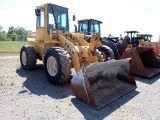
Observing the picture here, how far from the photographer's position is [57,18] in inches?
266

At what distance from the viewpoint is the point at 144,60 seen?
27.1 ft

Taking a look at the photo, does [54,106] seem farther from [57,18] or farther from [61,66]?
[57,18]

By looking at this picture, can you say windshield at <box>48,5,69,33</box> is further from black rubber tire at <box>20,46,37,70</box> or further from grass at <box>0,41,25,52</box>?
grass at <box>0,41,25,52</box>

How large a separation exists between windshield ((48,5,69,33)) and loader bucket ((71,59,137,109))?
8.64 ft

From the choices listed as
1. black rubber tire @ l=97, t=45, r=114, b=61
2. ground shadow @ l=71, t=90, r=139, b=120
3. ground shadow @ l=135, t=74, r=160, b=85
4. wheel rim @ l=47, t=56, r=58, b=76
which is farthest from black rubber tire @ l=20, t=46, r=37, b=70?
ground shadow @ l=135, t=74, r=160, b=85

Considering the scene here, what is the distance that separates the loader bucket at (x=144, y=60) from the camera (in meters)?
7.02

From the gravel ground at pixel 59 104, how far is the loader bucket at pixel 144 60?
3.77 feet

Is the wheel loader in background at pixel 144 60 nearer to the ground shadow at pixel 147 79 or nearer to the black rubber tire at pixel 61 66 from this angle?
the ground shadow at pixel 147 79

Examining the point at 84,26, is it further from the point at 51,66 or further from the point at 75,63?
the point at 75,63

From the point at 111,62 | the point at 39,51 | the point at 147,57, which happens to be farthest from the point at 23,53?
the point at 147,57

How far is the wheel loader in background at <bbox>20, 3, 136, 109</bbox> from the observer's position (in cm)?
435

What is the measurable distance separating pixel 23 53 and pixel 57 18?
230 cm

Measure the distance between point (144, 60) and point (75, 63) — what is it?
13.4 ft

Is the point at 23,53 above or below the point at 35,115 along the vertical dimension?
above
